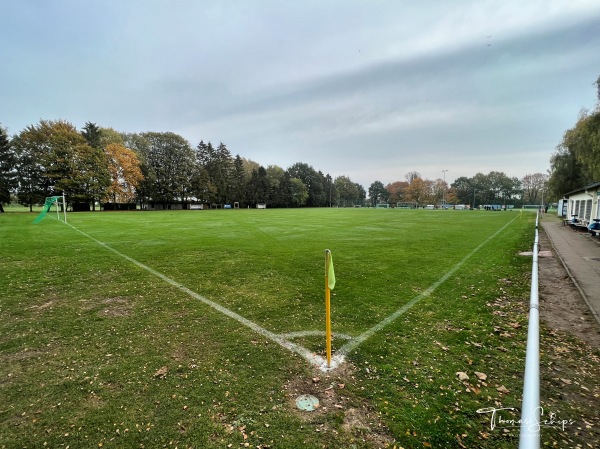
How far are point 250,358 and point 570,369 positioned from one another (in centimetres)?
403

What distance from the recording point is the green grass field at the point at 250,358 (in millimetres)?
2629

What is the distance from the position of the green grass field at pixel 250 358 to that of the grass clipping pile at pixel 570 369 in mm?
306

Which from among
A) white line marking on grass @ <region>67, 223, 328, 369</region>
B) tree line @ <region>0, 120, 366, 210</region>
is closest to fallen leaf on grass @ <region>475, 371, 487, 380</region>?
white line marking on grass @ <region>67, 223, 328, 369</region>

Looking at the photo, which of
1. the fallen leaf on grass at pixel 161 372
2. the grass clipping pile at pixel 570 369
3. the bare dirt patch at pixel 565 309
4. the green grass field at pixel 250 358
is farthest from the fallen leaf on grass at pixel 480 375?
the fallen leaf on grass at pixel 161 372

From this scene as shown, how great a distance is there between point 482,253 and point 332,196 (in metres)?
107

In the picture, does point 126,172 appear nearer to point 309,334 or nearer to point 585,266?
point 309,334

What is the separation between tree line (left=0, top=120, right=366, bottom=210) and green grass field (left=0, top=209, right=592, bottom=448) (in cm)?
4916

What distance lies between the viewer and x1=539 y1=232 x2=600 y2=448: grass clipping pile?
266cm

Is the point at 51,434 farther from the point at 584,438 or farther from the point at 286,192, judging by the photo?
the point at 286,192

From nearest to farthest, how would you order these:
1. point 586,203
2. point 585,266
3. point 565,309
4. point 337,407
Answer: point 337,407, point 565,309, point 585,266, point 586,203

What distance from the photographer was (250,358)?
380cm

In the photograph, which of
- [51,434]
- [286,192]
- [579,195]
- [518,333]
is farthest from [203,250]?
[286,192]

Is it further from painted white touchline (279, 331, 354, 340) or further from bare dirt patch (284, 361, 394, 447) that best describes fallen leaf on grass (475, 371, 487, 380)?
painted white touchline (279, 331, 354, 340)

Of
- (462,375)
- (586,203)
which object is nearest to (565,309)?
(462,375)
